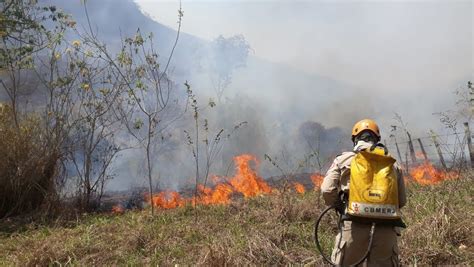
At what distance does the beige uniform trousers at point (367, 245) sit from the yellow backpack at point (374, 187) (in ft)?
0.60

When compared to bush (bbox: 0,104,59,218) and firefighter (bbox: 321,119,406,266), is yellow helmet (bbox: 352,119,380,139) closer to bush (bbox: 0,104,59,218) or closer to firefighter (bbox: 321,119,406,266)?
firefighter (bbox: 321,119,406,266)

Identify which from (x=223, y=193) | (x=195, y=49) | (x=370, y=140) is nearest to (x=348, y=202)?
(x=370, y=140)

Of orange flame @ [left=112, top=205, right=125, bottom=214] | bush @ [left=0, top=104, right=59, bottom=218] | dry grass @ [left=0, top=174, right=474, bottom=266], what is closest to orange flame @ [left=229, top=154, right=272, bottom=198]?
orange flame @ [left=112, top=205, right=125, bottom=214]

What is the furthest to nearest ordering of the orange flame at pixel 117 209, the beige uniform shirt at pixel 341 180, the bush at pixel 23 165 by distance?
the orange flame at pixel 117 209 → the bush at pixel 23 165 → the beige uniform shirt at pixel 341 180

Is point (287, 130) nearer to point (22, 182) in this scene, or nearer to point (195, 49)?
point (195, 49)

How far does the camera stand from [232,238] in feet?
18.2

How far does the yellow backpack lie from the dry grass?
5.85 ft

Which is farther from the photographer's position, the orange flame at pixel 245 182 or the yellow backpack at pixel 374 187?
the orange flame at pixel 245 182

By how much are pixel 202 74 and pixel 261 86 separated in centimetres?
583

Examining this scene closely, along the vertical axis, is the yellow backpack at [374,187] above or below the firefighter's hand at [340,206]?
above

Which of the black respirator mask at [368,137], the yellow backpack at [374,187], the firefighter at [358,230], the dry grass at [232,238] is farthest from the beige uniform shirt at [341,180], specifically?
the dry grass at [232,238]

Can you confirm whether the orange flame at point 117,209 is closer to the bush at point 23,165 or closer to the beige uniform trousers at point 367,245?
the bush at point 23,165

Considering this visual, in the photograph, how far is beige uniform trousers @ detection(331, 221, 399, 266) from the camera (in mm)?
3445

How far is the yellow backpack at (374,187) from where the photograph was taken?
326 cm
